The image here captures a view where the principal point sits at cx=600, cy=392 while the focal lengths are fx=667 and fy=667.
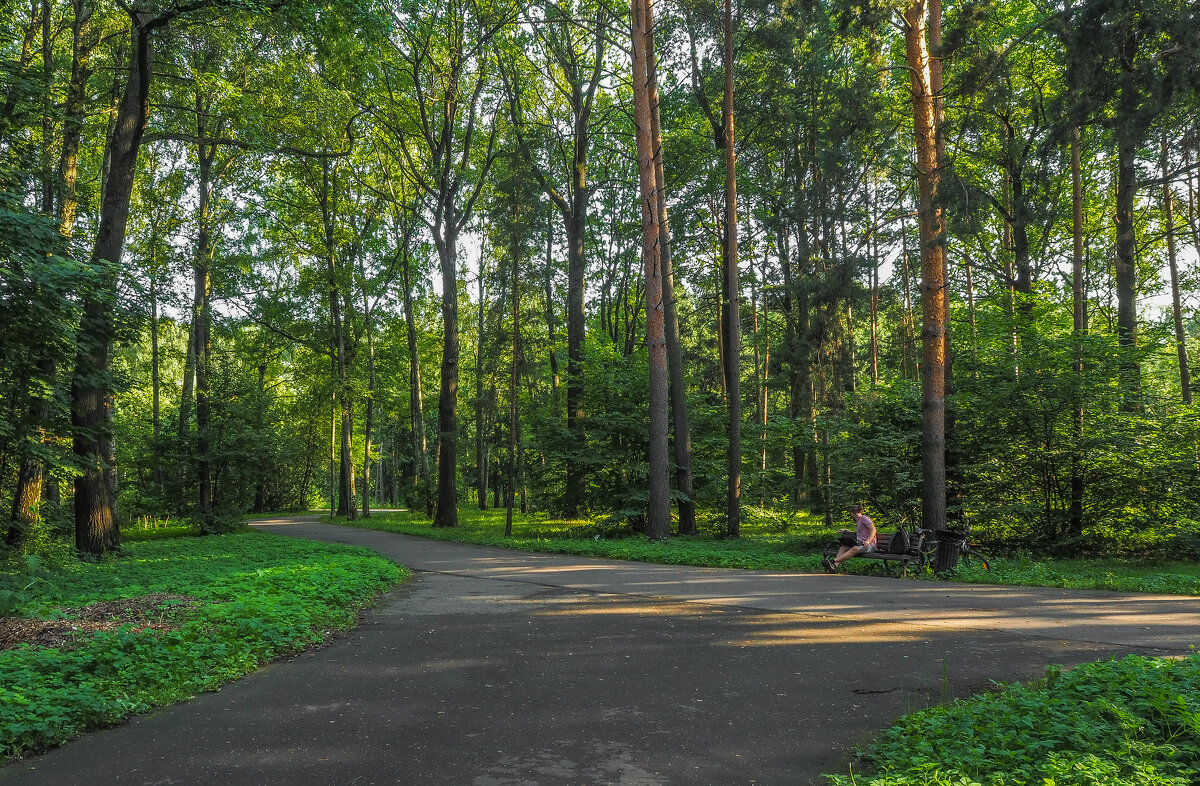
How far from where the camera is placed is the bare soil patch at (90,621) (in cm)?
662

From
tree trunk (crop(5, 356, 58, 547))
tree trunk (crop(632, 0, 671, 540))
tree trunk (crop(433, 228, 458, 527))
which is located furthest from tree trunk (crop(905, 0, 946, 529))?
tree trunk (crop(433, 228, 458, 527))

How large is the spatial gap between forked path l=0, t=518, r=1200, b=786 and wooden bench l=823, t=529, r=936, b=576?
162cm

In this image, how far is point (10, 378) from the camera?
36.5ft

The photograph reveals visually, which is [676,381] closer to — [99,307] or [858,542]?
[858,542]

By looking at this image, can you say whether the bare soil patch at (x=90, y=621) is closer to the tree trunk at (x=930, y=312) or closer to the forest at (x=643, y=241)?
the forest at (x=643, y=241)

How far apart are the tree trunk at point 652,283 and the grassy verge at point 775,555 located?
1.28 m

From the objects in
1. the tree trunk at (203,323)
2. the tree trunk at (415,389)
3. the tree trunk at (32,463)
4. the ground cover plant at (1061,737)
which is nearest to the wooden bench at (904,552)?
the ground cover plant at (1061,737)

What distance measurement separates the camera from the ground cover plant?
133 inches

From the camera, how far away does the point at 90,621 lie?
7.47m

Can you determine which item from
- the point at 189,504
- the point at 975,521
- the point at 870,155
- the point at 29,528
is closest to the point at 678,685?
the point at 975,521

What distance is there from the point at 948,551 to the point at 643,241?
10.6m

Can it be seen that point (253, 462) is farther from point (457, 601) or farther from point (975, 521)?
point (975, 521)

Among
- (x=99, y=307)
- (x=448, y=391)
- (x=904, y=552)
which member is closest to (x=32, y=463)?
(x=99, y=307)

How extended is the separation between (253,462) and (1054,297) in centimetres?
3181
